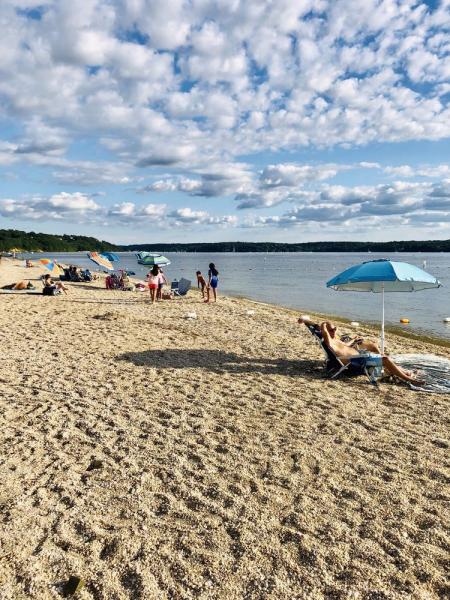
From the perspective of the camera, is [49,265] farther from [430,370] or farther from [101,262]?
[430,370]

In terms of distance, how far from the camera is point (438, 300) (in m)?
26.0

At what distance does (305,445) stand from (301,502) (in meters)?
1.10

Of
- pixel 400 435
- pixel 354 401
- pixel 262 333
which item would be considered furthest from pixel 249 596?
pixel 262 333

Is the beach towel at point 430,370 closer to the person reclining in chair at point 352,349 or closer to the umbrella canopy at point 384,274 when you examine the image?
the person reclining in chair at point 352,349

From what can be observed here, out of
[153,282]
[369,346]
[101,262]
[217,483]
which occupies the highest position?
[101,262]

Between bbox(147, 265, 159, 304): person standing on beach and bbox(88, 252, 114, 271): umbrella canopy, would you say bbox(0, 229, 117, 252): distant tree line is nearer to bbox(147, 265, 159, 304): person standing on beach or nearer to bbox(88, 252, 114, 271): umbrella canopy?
bbox(88, 252, 114, 271): umbrella canopy

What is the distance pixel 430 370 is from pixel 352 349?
137 centimetres

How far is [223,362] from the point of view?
27.9ft

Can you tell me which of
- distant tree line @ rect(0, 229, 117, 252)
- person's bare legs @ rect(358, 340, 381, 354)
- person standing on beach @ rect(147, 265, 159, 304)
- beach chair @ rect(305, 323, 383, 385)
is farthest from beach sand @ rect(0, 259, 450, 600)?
distant tree line @ rect(0, 229, 117, 252)

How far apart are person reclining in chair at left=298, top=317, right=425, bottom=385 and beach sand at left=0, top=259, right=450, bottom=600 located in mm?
234

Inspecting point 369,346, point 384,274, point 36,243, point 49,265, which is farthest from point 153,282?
point 36,243

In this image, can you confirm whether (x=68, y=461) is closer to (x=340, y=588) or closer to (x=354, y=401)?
(x=340, y=588)

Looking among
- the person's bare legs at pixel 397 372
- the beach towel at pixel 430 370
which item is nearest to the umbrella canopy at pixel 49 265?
the beach towel at pixel 430 370

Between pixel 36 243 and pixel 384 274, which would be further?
pixel 36 243
